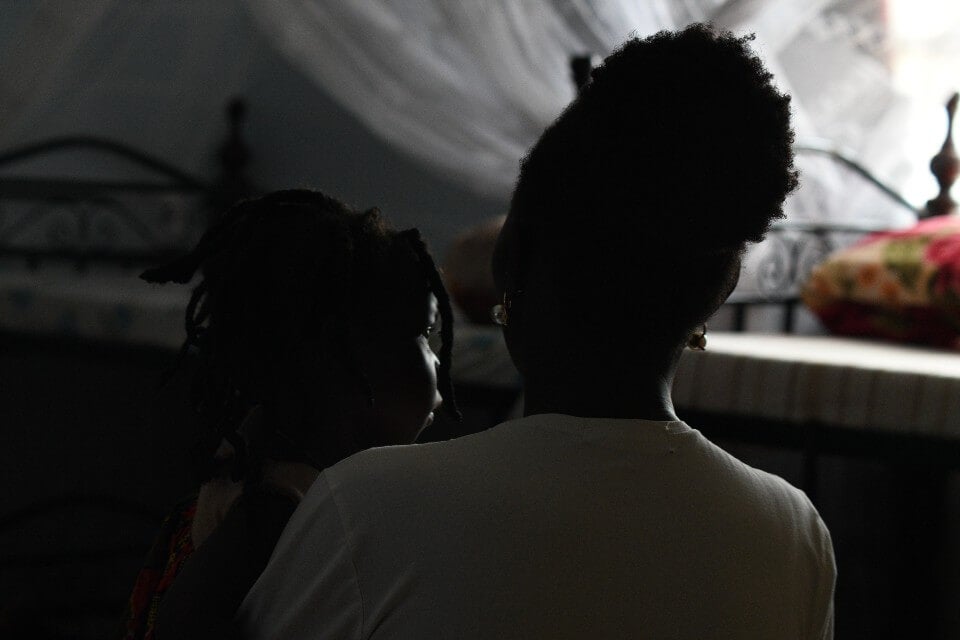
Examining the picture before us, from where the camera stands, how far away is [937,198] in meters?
2.43

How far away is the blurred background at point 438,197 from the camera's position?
230cm

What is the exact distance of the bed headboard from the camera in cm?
327

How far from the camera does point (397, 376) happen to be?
957mm

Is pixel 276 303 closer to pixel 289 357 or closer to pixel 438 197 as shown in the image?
pixel 289 357

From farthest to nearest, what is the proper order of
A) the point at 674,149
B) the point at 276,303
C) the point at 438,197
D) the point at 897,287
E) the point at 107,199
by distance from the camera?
1. the point at 107,199
2. the point at 438,197
3. the point at 897,287
4. the point at 276,303
5. the point at 674,149

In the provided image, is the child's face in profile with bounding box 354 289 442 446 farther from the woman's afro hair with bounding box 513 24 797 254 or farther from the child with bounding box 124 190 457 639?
the woman's afro hair with bounding box 513 24 797 254

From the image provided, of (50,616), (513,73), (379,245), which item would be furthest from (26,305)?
(379,245)

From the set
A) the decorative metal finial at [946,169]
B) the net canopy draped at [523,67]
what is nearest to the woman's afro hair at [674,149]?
the net canopy draped at [523,67]

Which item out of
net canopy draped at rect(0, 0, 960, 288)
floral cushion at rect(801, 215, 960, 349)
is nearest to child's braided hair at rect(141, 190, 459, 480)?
floral cushion at rect(801, 215, 960, 349)

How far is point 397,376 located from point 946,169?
1895mm

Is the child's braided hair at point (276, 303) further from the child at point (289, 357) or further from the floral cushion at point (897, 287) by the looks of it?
the floral cushion at point (897, 287)

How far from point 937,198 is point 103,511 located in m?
2.29

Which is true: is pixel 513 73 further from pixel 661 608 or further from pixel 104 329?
pixel 661 608

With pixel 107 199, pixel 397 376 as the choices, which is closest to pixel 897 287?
pixel 397 376
